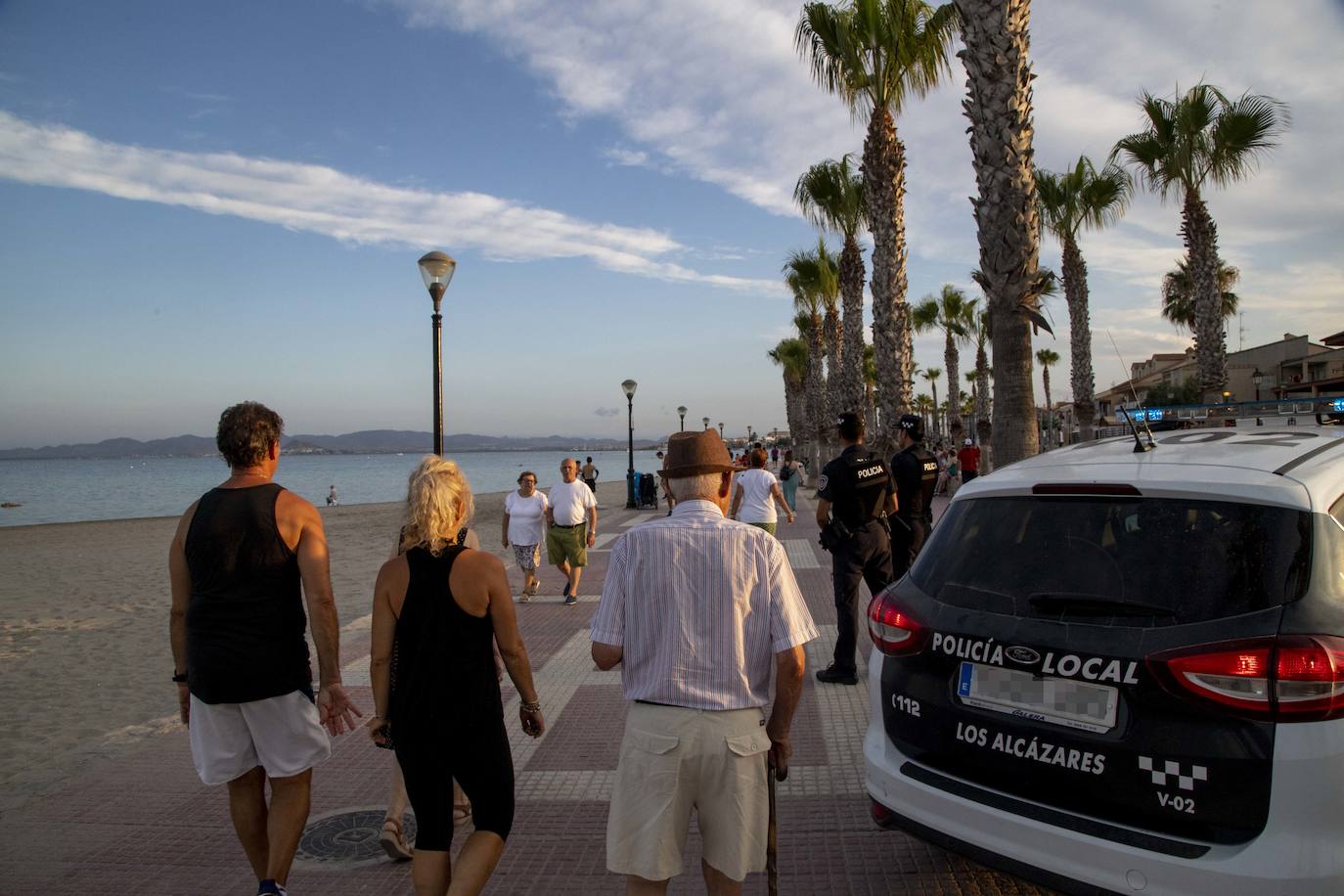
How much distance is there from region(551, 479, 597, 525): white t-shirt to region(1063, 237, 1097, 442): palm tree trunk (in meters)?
19.5

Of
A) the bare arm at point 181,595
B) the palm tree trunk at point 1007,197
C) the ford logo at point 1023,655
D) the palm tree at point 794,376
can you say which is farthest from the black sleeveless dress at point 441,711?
the palm tree at point 794,376

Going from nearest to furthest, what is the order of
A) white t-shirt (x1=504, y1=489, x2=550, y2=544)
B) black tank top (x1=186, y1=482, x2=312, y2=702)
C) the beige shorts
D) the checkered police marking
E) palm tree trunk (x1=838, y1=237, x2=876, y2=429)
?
1. the checkered police marking
2. the beige shorts
3. black tank top (x1=186, y1=482, x2=312, y2=702)
4. white t-shirt (x1=504, y1=489, x2=550, y2=544)
5. palm tree trunk (x1=838, y1=237, x2=876, y2=429)

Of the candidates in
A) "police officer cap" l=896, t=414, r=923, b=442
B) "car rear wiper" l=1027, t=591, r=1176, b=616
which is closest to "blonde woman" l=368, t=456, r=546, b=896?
"car rear wiper" l=1027, t=591, r=1176, b=616

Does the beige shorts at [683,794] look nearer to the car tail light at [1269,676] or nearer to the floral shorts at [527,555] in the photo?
the car tail light at [1269,676]

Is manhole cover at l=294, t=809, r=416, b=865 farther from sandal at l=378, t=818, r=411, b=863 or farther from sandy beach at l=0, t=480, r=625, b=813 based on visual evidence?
sandy beach at l=0, t=480, r=625, b=813

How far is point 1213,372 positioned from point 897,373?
7.37 meters

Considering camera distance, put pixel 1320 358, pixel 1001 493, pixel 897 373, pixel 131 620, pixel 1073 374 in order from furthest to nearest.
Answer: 1. pixel 1320 358
2. pixel 1073 374
3. pixel 897 373
4. pixel 131 620
5. pixel 1001 493

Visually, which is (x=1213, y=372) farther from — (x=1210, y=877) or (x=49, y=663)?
(x=49, y=663)

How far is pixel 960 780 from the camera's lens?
2.81 m

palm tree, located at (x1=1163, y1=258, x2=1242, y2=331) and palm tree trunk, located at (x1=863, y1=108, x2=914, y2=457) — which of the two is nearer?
palm tree trunk, located at (x1=863, y1=108, x2=914, y2=457)

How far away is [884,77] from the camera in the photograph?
1623cm

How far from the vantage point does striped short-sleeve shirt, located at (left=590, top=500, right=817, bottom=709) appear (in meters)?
2.54

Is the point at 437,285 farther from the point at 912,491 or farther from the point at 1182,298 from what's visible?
the point at 1182,298

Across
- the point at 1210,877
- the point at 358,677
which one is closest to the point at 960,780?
the point at 1210,877
